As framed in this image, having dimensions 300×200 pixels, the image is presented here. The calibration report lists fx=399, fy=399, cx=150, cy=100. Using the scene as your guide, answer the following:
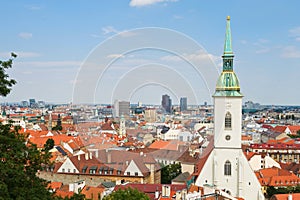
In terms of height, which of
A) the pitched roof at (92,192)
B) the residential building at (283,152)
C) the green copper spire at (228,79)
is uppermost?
the green copper spire at (228,79)

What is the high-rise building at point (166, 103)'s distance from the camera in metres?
17.7

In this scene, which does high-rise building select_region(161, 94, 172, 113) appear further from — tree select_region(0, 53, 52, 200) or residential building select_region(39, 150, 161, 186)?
residential building select_region(39, 150, 161, 186)

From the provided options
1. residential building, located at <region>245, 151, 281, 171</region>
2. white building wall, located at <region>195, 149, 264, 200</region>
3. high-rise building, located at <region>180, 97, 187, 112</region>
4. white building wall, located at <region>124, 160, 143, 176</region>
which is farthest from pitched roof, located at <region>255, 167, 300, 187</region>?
high-rise building, located at <region>180, 97, 187, 112</region>

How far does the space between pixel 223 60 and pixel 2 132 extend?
16.8m

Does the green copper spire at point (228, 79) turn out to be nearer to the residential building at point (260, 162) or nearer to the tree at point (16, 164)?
the tree at point (16, 164)

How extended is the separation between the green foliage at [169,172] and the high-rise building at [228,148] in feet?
23.7

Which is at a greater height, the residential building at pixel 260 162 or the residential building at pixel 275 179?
the residential building at pixel 260 162

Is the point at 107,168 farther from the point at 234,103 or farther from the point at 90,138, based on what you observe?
the point at 234,103

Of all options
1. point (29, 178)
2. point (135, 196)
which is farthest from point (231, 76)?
point (29, 178)

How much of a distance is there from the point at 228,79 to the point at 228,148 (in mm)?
4137

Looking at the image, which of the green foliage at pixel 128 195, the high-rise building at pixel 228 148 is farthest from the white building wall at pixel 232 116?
the green foliage at pixel 128 195

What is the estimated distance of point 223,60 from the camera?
2383 centimetres

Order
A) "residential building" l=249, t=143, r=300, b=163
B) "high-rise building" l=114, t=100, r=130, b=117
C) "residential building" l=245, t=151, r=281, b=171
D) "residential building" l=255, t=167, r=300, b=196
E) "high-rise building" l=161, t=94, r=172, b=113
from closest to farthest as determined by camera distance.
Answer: "high-rise building" l=114, t=100, r=130, b=117, "high-rise building" l=161, t=94, r=172, b=113, "residential building" l=255, t=167, r=300, b=196, "residential building" l=245, t=151, r=281, b=171, "residential building" l=249, t=143, r=300, b=163

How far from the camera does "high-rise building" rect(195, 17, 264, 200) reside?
23.3 meters
